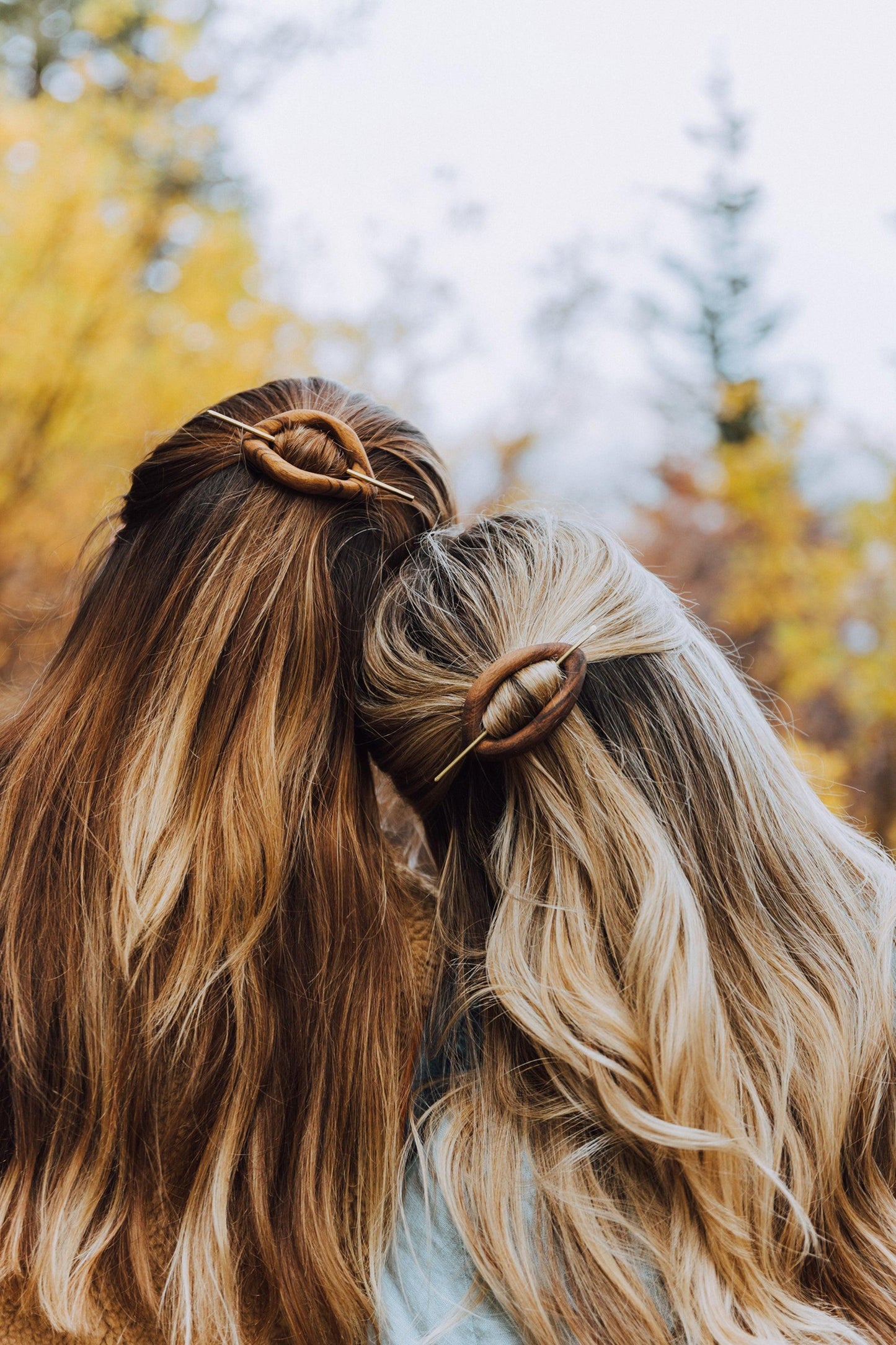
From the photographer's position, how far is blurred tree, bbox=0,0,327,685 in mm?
3650

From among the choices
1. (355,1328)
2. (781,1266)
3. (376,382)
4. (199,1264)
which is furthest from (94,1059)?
(376,382)

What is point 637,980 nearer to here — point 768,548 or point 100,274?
point 100,274

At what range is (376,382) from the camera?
5414mm

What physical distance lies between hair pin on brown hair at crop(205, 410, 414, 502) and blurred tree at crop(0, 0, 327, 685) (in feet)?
8.53

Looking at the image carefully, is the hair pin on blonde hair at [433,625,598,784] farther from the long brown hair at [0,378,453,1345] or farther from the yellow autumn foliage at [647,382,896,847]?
the yellow autumn foliage at [647,382,896,847]

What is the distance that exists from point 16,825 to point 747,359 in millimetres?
11023

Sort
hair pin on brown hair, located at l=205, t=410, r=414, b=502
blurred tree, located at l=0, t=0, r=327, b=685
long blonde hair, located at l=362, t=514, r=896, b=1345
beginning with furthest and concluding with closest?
blurred tree, located at l=0, t=0, r=327, b=685
hair pin on brown hair, located at l=205, t=410, r=414, b=502
long blonde hair, located at l=362, t=514, r=896, b=1345

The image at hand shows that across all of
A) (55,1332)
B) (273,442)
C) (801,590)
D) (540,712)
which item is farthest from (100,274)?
(55,1332)

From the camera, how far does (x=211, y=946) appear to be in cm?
83

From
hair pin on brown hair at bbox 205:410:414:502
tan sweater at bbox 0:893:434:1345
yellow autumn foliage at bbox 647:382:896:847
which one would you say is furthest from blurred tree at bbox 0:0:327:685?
tan sweater at bbox 0:893:434:1345

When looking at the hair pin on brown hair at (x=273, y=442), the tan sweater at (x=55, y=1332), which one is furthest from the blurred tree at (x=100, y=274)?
the tan sweater at (x=55, y=1332)

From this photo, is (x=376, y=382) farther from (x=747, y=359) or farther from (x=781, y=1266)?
(x=747, y=359)

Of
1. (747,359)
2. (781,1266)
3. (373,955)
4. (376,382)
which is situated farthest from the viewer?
(747,359)

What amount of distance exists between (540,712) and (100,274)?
3.80 meters
